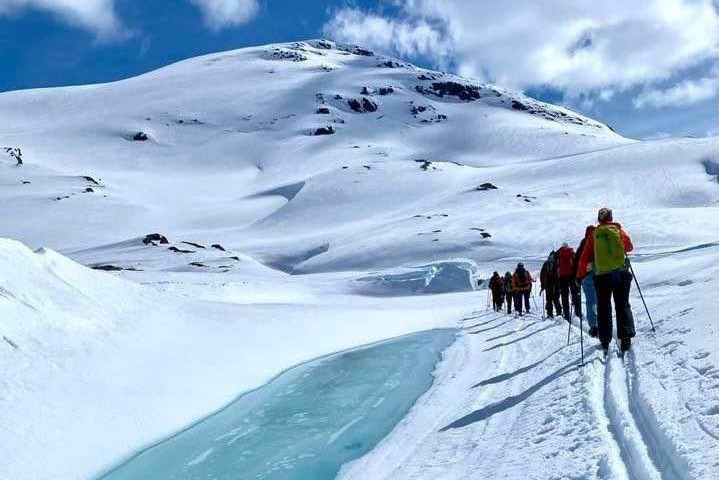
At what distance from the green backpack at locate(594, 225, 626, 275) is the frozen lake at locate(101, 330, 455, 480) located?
10.5 feet

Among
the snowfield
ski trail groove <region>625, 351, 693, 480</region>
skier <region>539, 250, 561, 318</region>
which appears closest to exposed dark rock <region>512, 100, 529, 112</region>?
the snowfield

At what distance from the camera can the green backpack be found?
8000mm

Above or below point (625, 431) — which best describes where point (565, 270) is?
above

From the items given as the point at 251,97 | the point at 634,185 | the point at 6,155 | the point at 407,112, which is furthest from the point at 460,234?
the point at 251,97

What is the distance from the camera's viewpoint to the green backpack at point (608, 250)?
26.2 feet

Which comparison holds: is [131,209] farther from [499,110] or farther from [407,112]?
[499,110]

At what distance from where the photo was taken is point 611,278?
8.12 meters

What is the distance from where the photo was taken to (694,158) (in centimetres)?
10062

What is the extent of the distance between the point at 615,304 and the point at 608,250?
70 centimetres

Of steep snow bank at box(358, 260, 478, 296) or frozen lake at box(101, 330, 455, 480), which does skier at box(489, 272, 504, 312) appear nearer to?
frozen lake at box(101, 330, 455, 480)

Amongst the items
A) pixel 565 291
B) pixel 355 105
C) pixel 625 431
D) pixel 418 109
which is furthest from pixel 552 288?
pixel 418 109

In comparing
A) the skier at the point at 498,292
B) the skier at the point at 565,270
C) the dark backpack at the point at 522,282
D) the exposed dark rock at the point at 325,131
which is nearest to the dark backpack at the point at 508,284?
the dark backpack at the point at 522,282

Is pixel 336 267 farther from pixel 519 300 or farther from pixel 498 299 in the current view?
pixel 519 300

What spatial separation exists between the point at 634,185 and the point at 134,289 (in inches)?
3550
